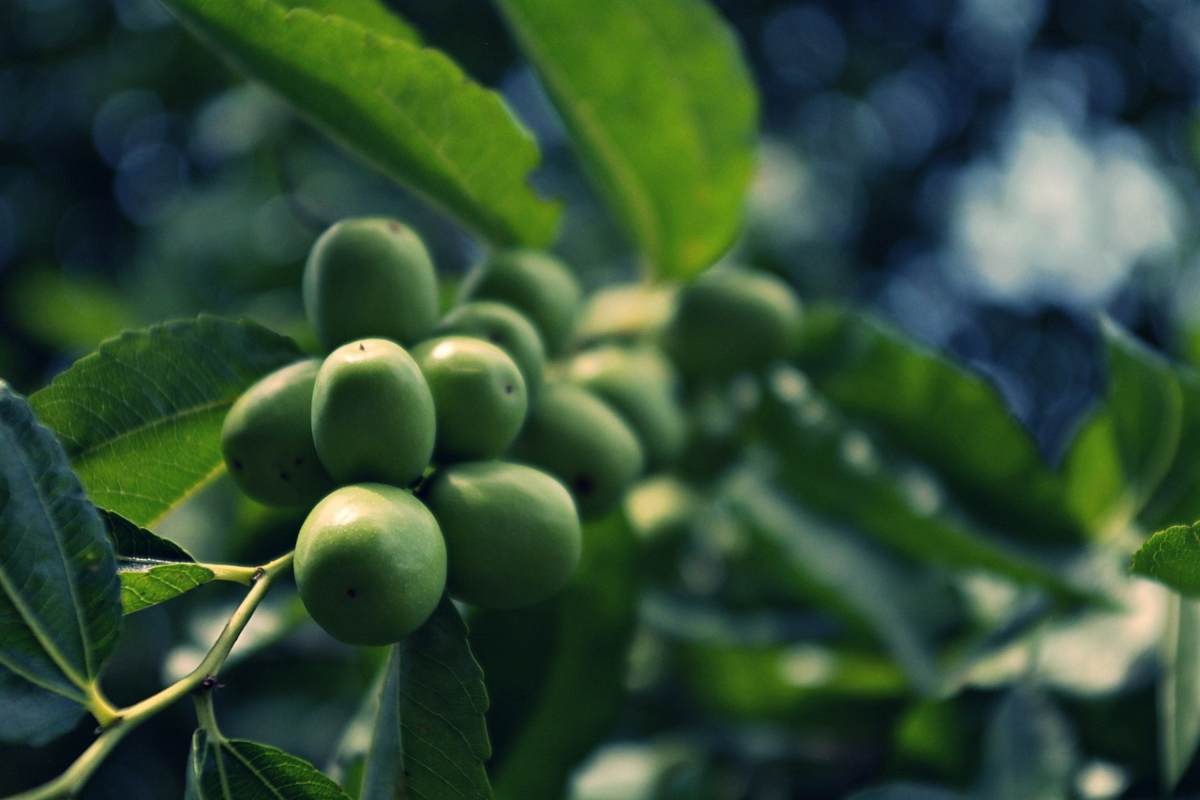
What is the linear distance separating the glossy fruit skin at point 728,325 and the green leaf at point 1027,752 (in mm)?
551

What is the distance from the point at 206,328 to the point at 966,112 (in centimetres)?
253

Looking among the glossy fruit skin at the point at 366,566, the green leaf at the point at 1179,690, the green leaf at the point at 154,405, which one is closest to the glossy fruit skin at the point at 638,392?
the green leaf at the point at 154,405

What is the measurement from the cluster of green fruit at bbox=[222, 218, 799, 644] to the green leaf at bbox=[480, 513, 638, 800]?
6.7 inches

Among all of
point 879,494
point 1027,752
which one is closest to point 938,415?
point 879,494

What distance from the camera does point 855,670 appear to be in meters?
1.71

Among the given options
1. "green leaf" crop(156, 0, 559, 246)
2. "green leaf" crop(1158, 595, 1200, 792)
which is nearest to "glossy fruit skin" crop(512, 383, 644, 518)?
"green leaf" crop(156, 0, 559, 246)

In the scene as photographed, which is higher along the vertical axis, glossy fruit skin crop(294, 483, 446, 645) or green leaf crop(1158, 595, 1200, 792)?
glossy fruit skin crop(294, 483, 446, 645)

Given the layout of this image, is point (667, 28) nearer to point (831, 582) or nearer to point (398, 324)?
point (398, 324)

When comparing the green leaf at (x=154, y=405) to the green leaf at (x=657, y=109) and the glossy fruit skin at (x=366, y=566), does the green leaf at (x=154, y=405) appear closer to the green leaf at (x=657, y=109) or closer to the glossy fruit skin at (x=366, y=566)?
the glossy fruit skin at (x=366, y=566)

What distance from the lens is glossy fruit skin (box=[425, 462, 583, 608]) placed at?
0.98 meters

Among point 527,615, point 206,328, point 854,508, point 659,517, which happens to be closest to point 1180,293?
point 854,508

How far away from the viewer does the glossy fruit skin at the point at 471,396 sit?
3.35 ft

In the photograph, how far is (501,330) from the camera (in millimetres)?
1161

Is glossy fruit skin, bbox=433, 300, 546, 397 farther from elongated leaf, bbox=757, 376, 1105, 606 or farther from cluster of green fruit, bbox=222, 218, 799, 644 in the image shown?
elongated leaf, bbox=757, 376, 1105, 606
